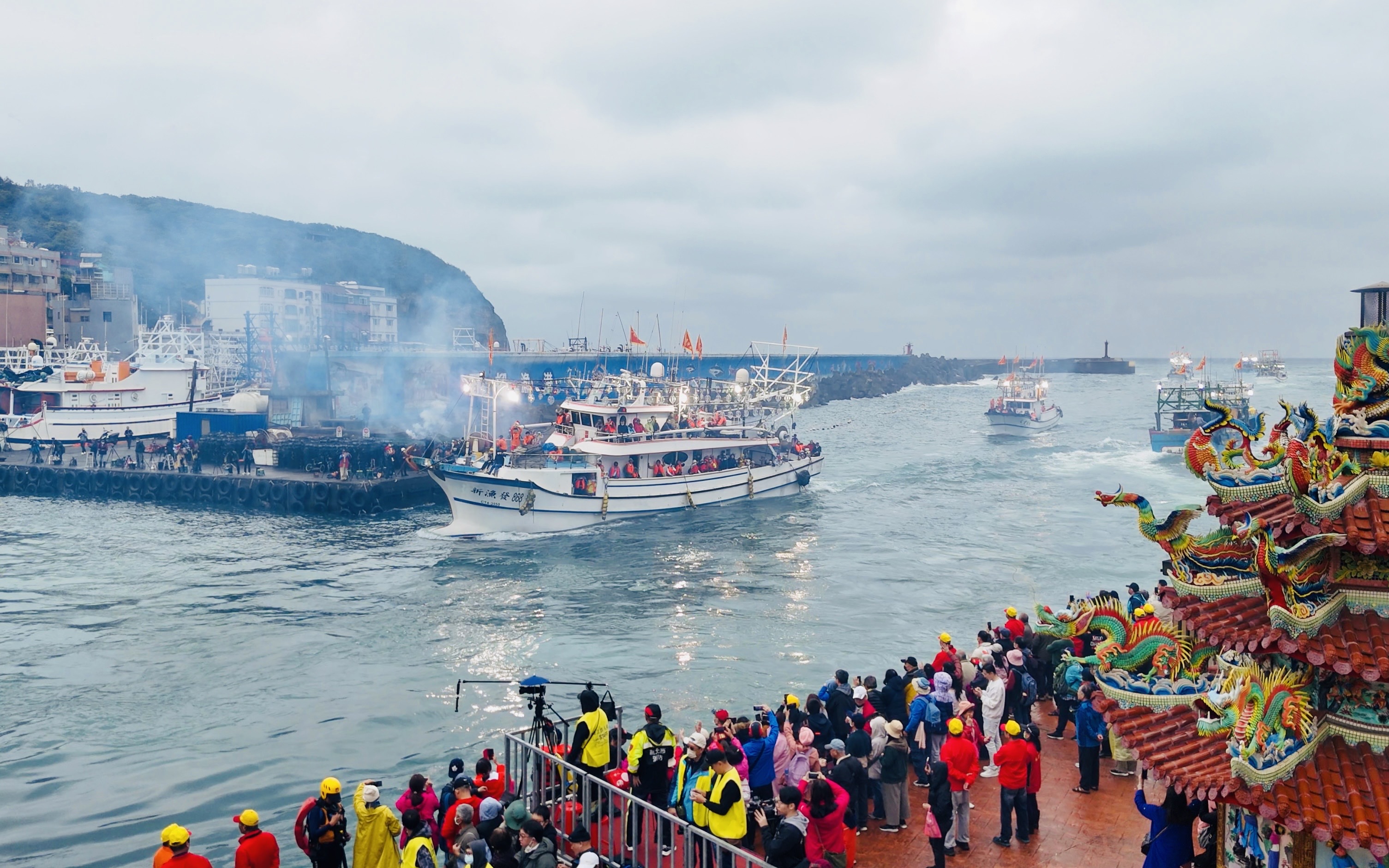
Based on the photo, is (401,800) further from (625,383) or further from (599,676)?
(625,383)

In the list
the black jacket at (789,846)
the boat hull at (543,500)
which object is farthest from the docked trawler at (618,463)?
the black jacket at (789,846)

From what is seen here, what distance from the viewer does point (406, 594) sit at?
31.5m

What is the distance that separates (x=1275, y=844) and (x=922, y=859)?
4416 mm

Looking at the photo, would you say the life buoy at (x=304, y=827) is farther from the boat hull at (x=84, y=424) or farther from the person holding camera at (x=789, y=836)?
the boat hull at (x=84, y=424)

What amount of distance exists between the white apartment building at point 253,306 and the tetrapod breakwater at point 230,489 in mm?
52123

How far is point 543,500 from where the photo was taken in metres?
41.0

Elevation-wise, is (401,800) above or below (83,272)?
below

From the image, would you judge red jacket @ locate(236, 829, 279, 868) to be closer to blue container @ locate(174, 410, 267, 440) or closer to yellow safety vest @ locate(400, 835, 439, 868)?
yellow safety vest @ locate(400, 835, 439, 868)

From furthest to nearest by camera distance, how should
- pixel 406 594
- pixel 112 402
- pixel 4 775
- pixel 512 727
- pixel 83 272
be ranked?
pixel 83 272
pixel 112 402
pixel 406 594
pixel 512 727
pixel 4 775

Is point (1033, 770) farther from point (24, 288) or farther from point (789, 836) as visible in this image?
point (24, 288)

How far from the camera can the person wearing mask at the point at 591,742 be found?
34.3ft

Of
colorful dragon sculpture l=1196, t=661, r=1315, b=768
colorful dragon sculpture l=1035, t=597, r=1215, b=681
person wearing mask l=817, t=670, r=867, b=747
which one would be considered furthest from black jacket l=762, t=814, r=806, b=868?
person wearing mask l=817, t=670, r=867, b=747

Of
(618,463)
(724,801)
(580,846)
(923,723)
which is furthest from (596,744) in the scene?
(618,463)

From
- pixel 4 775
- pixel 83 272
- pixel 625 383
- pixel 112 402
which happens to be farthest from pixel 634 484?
pixel 83 272
